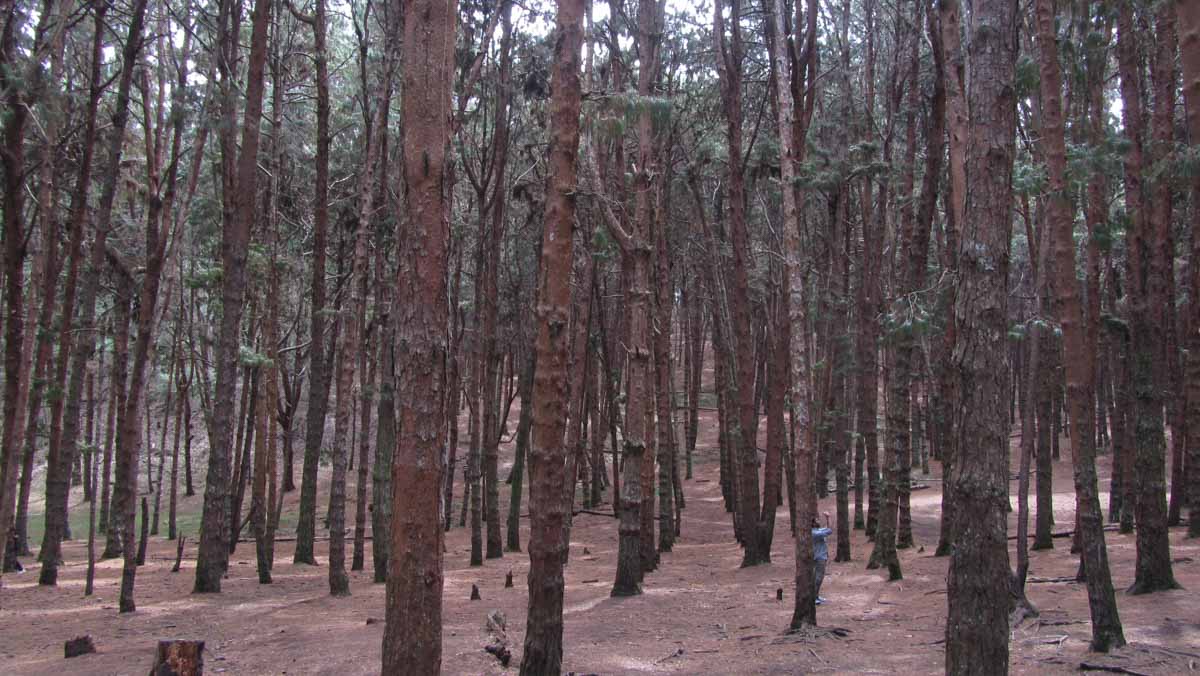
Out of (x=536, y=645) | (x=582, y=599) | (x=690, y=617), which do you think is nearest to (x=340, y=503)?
(x=582, y=599)

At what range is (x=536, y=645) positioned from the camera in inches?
249

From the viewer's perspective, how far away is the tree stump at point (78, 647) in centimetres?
821

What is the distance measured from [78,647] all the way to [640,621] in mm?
5755

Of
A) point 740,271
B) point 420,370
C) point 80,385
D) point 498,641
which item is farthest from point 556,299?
point 80,385

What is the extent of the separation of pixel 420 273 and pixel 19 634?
8236 millimetres

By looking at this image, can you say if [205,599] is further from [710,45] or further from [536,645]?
[710,45]

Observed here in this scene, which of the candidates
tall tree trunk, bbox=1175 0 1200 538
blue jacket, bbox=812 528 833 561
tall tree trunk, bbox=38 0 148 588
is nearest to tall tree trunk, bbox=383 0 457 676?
tall tree trunk, bbox=1175 0 1200 538

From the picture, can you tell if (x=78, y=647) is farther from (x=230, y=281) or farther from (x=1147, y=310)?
(x=1147, y=310)

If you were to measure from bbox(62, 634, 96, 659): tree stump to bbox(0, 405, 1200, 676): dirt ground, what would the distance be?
4.5 inches

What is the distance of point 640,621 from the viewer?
10023 mm

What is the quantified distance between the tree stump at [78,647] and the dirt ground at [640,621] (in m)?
0.11

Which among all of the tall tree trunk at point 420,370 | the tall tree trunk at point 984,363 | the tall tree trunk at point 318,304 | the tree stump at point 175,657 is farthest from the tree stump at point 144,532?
the tall tree trunk at point 984,363

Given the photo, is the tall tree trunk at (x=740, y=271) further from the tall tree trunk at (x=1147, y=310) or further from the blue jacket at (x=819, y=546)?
the tall tree trunk at (x=1147, y=310)

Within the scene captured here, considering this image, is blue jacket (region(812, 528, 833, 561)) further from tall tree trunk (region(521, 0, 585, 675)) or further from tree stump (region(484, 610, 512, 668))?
tall tree trunk (region(521, 0, 585, 675))
